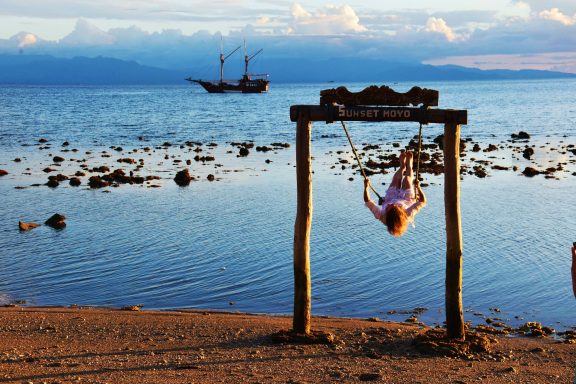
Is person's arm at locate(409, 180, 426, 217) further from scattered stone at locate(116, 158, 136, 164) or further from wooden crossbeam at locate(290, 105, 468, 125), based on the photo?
scattered stone at locate(116, 158, 136, 164)

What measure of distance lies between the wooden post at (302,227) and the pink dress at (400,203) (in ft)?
3.96

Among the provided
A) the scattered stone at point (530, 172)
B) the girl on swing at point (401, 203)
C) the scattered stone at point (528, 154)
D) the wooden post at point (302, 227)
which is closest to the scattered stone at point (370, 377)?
the girl on swing at point (401, 203)

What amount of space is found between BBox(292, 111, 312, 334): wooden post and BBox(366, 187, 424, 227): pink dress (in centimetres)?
121

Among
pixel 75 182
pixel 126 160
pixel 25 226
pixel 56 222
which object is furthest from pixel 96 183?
pixel 126 160

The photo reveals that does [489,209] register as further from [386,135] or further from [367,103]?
[386,135]

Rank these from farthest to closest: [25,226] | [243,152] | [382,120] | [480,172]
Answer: [243,152] < [480,172] < [25,226] < [382,120]

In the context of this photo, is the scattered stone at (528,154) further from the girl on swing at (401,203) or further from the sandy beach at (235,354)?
the girl on swing at (401,203)

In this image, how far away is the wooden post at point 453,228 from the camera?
13.2 m

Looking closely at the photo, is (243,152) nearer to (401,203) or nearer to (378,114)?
(378,114)

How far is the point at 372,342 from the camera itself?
44.3 feet

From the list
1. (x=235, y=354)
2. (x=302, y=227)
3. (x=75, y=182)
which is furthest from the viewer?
(x=75, y=182)

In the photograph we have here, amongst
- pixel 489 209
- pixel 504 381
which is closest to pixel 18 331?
pixel 504 381

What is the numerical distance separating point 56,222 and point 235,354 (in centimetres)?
1484

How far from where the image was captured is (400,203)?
41.0 feet
